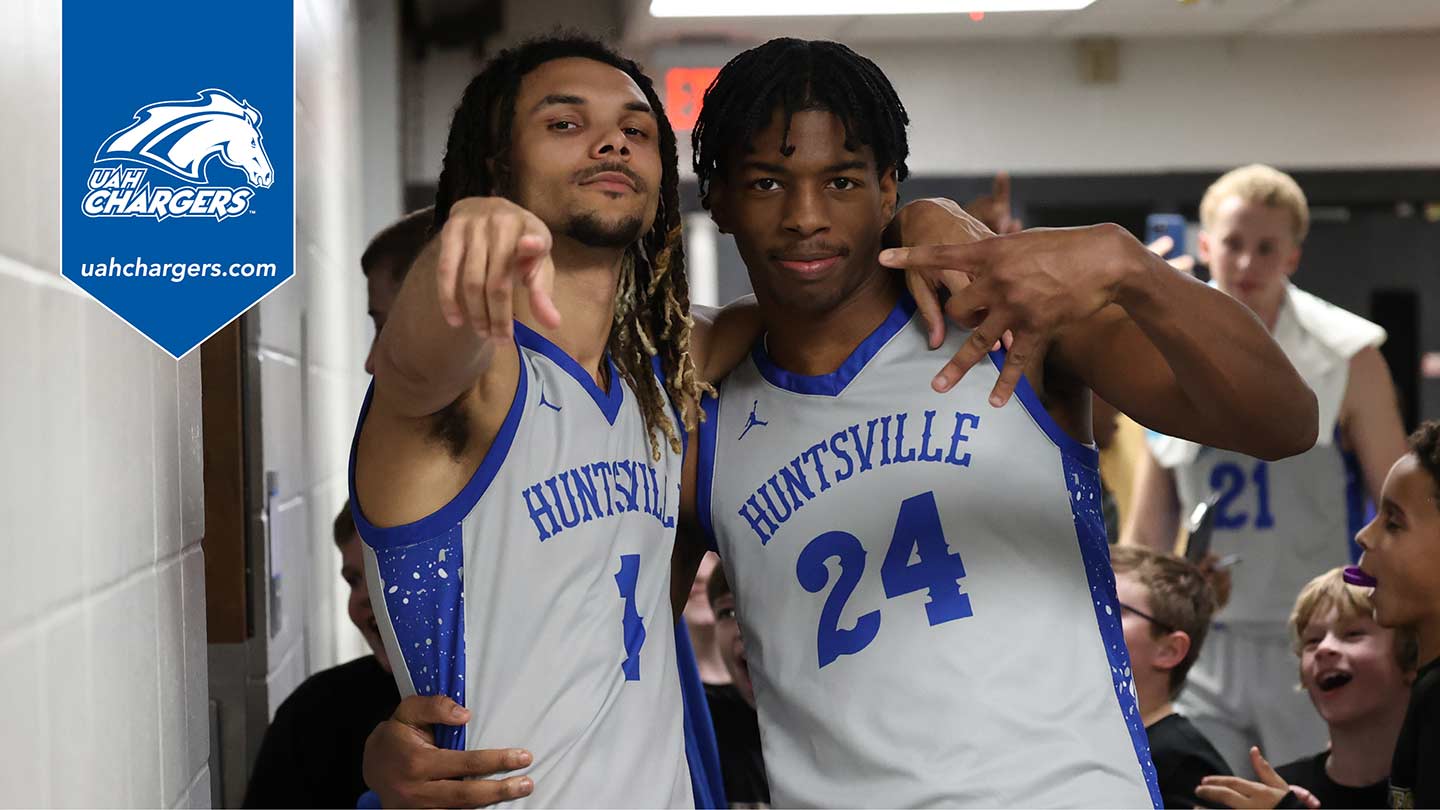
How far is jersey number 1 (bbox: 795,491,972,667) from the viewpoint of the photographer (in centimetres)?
162

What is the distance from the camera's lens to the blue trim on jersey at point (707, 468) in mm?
1729

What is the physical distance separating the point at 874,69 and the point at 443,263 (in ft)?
2.96

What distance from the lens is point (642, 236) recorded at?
5.46 feet

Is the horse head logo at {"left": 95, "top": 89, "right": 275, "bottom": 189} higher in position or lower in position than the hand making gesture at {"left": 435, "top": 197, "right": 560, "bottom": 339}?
higher

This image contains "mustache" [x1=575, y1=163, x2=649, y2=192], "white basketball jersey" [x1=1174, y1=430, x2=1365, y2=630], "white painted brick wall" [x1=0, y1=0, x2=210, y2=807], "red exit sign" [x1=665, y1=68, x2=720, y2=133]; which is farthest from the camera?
"red exit sign" [x1=665, y1=68, x2=720, y2=133]

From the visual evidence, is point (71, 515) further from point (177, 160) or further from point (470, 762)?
point (470, 762)

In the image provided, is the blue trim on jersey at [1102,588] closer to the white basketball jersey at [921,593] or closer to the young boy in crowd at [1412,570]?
the white basketball jersey at [921,593]

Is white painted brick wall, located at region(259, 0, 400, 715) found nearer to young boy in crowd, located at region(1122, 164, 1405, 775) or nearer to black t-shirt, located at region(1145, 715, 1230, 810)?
black t-shirt, located at region(1145, 715, 1230, 810)

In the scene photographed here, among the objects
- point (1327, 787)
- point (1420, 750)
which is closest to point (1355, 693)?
point (1327, 787)

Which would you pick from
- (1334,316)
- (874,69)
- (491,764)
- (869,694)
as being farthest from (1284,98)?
(491,764)

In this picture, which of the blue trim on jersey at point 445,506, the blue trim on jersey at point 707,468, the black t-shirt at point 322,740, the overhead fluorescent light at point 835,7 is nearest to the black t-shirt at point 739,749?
the black t-shirt at point 322,740

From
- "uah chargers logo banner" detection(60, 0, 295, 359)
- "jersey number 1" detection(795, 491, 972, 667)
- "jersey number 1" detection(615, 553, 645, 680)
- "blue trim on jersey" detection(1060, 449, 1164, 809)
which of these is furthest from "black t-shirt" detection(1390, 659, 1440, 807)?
"uah chargers logo banner" detection(60, 0, 295, 359)

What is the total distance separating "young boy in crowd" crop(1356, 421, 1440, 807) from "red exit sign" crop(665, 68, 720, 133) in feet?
10.3

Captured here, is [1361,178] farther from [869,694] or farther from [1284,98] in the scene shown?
[869,694]
